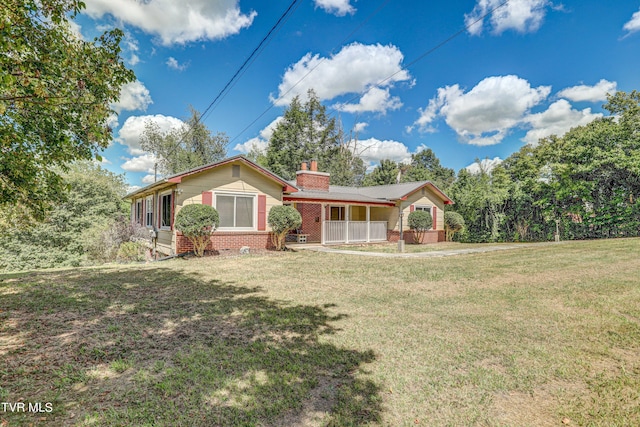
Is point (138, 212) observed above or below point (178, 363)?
above

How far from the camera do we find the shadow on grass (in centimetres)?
238

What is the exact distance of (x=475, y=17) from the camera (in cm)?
971

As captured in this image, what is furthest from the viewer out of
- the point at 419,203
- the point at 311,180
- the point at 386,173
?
the point at 386,173

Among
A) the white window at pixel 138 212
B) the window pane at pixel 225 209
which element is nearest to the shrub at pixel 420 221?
the window pane at pixel 225 209

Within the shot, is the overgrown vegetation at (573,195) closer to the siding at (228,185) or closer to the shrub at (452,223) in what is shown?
the shrub at (452,223)

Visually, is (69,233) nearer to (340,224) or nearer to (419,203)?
(340,224)

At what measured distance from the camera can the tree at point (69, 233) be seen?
57.8ft

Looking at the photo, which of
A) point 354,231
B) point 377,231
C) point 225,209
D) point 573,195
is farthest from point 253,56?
point 573,195

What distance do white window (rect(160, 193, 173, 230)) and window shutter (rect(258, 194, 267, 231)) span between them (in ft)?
11.0

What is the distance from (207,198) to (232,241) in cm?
192

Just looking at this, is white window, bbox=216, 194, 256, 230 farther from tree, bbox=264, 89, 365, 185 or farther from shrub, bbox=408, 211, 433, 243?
tree, bbox=264, 89, 365, 185

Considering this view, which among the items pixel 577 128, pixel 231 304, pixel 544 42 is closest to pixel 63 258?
pixel 231 304

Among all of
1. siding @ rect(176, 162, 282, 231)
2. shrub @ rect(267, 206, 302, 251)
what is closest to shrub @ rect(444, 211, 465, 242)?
shrub @ rect(267, 206, 302, 251)

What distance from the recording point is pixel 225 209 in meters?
12.5
